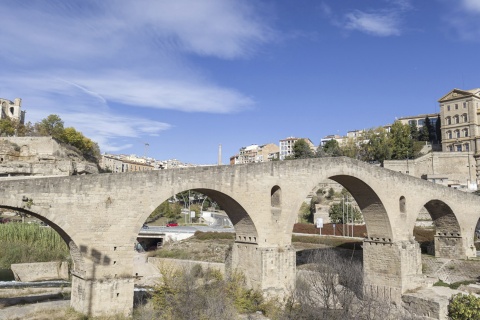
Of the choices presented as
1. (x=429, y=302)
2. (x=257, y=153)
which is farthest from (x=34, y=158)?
(x=257, y=153)

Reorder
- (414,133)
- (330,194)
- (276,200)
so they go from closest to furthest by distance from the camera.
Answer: (276,200) < (330,194) < (414,133)

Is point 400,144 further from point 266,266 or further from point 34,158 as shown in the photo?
point 34,158

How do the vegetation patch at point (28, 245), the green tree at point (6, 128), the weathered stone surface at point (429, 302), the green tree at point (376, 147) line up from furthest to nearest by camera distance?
the green tree at point (376, 147) → the green tree at point (6, 128) → the vegetation patch at point (28, 245) → the weathered stone surface at point (429, 302)

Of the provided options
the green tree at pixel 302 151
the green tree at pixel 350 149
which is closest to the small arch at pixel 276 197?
the green tree at pixel 302 151

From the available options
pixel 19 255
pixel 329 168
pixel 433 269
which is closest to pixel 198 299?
pixel 329 168

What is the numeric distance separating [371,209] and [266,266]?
8548mm

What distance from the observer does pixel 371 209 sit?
22062mm

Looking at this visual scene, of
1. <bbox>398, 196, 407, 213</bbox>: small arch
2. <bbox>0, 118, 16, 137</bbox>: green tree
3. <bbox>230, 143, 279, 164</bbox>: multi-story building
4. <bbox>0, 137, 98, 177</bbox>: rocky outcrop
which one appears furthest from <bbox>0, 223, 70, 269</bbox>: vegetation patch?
<bbox>230, 143, 279, 164</bbox>: multi-story building

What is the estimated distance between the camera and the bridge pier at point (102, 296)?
1238 centimetres

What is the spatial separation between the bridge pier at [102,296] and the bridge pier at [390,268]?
42.5 ft

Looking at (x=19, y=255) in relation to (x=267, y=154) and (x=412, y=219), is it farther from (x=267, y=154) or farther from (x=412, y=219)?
(x=267, y=154)

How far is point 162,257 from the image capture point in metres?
32.0

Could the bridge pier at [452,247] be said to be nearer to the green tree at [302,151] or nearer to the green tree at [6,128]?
the green tree at [302,151]

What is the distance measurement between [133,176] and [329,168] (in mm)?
10034
